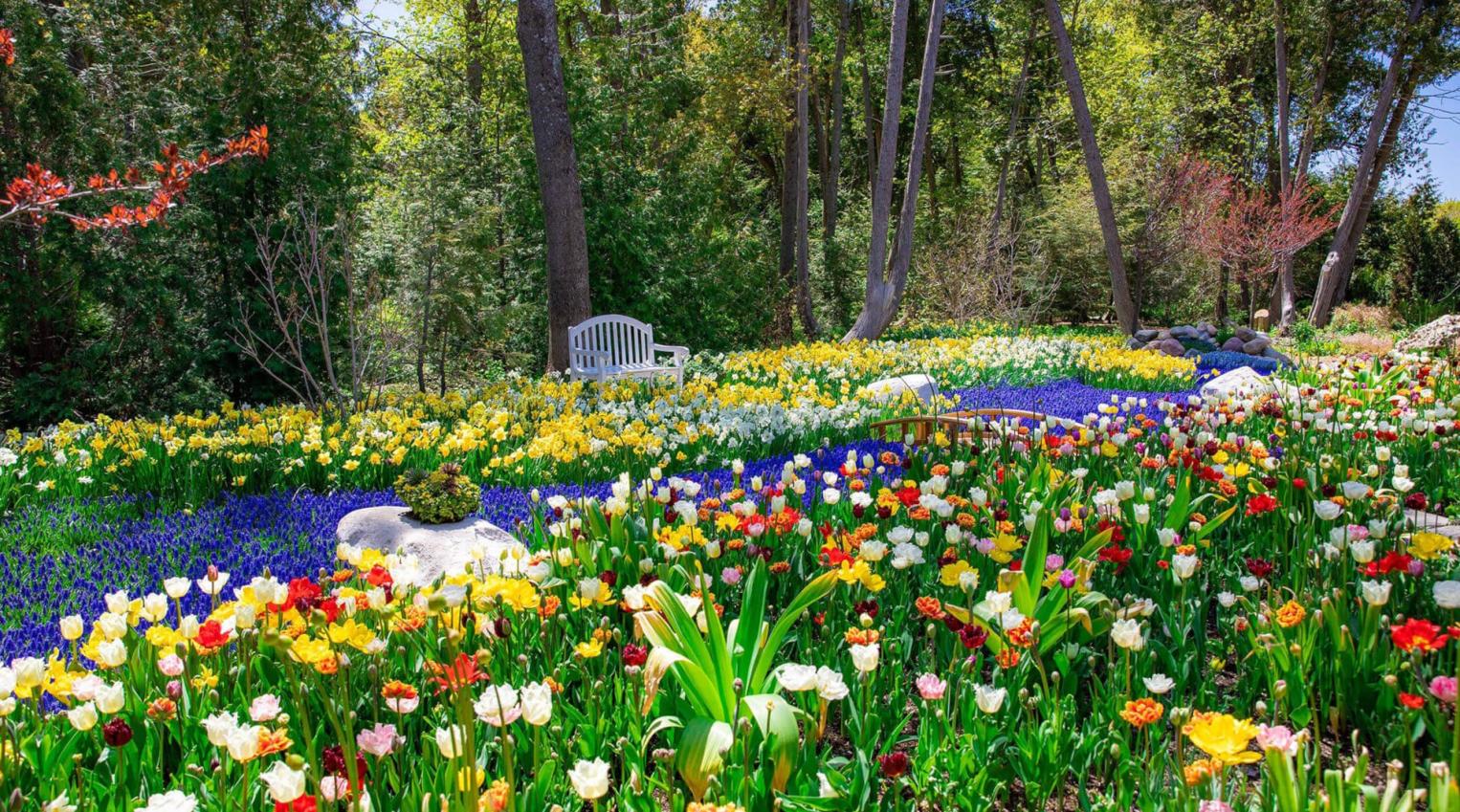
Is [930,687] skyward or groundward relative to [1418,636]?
groundward

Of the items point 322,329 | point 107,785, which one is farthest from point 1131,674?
point 322,329

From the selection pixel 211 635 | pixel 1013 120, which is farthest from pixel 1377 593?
pixel 1013 120

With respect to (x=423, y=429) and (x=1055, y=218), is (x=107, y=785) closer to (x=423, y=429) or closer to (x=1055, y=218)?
(x=423, y=429)

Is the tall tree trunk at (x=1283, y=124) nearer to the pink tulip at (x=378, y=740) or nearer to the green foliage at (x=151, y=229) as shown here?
the green foliage at (x=151, y=229)

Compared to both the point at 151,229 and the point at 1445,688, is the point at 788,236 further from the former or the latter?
the point at 1445,688

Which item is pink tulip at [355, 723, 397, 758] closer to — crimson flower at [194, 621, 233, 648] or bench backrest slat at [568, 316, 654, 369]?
crimson flower at [194, 621, 233, 648]

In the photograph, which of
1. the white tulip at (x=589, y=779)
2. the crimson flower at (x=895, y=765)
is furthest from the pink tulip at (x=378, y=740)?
the crimson flower at (x=895, y=765)

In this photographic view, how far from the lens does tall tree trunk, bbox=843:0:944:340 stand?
1141 cm

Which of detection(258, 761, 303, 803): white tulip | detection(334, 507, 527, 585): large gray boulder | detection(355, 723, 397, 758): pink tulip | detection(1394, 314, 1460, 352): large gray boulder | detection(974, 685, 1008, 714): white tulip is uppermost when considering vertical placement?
detection(1394, 314, 1460, 352): large gray boulder

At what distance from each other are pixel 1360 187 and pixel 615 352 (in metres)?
16.1

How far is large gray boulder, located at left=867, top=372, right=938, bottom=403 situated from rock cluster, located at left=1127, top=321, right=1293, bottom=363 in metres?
7.03

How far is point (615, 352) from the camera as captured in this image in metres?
8.74

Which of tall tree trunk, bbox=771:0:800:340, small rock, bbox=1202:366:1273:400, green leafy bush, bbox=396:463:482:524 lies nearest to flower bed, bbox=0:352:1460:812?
green leafy bush, bbox=396:463:482:524

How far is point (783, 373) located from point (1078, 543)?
5.08 meters
